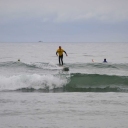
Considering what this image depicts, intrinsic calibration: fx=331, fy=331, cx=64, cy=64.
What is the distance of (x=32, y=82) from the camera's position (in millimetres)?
18438

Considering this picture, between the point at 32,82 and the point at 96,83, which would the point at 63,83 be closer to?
the point at 32,82

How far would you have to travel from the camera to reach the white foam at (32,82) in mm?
18016

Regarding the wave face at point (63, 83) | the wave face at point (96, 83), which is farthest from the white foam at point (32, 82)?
the wave face at point (96, 83)

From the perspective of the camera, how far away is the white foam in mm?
18016

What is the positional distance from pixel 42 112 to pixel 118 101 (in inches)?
136

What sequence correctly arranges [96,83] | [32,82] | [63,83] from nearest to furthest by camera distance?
[32,82]
[63,83]
[96,83]

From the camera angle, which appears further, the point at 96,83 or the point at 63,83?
the point at 96,83

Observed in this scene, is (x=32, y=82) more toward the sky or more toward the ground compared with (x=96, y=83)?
more toward the sky

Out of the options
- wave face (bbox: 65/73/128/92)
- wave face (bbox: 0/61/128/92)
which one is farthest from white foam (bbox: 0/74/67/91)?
wave face (bbox: 65/73/128/92)

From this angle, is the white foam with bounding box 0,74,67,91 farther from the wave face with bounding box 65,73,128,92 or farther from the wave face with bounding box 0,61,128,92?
the wave face with bounding box 65,73,128,92

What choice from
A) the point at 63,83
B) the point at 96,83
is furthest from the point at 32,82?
the point at 96,83

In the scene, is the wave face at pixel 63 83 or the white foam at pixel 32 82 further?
the white foam at pixel 32 82

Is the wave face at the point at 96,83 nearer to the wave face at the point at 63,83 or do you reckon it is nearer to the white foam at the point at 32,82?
the wave face at the point at 63,83

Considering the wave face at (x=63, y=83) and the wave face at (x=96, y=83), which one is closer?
the wave face at (x=63, y=83)
